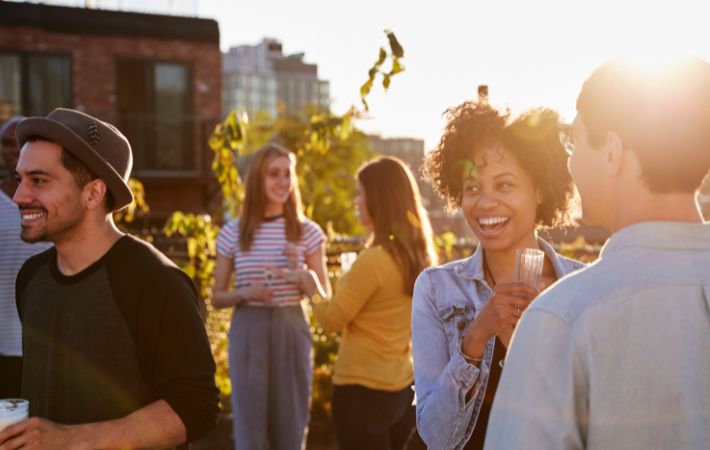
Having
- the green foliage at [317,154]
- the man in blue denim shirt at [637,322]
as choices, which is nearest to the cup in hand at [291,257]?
the green foliage at [317,154]

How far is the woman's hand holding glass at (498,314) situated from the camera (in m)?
2.05

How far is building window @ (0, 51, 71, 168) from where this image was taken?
17750 millimetres

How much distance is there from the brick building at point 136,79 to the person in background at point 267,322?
13332 mm

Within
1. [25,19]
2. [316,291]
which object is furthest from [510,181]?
[25,19]

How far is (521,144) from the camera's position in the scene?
2.71 metres

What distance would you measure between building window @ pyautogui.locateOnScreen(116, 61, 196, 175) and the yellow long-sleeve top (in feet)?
48.8

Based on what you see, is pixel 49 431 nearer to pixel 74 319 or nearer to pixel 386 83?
pixel 74 319

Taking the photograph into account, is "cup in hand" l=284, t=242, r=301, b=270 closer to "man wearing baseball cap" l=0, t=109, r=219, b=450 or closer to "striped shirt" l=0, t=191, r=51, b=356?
"striped shirt" l=0, t=191, r=51, b=356

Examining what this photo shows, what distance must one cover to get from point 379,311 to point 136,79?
51.4ft

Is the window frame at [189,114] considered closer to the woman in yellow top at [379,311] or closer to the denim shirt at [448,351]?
the woman in yellow top at [379,311]

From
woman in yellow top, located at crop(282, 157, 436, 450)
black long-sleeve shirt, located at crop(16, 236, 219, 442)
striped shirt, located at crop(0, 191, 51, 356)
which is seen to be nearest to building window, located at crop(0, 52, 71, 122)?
striped shirt, located at crop(0, 191, 51, 356)

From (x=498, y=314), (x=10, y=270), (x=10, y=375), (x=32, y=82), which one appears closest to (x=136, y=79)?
(x=32, y=82)

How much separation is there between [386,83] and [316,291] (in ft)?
4.46

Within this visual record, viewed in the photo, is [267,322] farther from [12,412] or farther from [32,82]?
[32,82]
